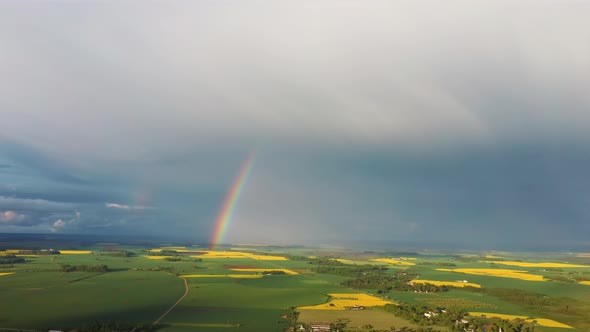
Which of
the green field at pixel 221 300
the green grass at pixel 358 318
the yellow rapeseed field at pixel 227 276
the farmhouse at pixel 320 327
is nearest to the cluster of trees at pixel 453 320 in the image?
Answer: the green grass at pixel 358 318

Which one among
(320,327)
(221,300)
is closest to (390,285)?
(221,300)

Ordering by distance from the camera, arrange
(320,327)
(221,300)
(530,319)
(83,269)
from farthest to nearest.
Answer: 1. (83,269)
2. (221,300)
3. (530,319)
4. (320,327)

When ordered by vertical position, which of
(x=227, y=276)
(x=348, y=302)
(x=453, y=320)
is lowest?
(x=227, y=276)

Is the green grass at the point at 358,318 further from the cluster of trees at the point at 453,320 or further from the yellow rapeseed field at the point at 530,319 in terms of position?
the yellow rapeseed field at the point at 530,319

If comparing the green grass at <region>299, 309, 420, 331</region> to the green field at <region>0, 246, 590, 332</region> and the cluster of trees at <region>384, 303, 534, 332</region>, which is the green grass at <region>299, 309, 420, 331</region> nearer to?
the green field at <region>0, 246, 590, 332</region>

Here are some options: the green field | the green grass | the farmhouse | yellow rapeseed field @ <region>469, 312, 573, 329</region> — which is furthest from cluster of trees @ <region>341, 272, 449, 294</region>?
the farmhouse

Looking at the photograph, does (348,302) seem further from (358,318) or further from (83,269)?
(83,269)

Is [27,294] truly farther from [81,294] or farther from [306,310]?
[306,310]
